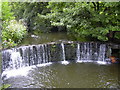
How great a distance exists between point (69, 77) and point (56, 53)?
7.61ft

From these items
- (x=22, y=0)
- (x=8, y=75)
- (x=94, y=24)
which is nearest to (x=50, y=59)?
(x=8, y=75)

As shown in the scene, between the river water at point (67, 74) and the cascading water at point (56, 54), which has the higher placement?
the cascading water at point (56, 54)

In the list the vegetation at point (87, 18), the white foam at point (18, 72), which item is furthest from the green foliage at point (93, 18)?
the white foam at point (18, 72)

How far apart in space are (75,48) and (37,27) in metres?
6.21

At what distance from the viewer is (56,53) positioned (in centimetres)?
819

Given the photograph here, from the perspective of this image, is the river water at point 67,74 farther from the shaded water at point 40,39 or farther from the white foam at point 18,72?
the shaded water at point 40,39

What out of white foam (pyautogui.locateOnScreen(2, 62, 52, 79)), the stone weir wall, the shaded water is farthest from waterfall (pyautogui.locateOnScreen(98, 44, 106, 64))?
white foam (pyautogui.locateOnScreen(2, 62, 52, 79))

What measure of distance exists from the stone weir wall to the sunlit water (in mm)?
665

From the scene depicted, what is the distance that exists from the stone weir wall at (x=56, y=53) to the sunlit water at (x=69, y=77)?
0.67m

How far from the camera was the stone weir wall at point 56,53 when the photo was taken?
7.55 metres

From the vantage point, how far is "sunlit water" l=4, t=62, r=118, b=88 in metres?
5.56

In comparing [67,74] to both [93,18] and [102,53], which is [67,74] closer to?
[102,53]

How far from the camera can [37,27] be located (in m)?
13.3

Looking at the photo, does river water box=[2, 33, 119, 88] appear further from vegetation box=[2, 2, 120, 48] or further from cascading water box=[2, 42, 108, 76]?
vegetation box=[2, 2, 120, 48]
